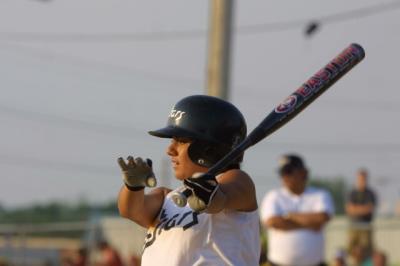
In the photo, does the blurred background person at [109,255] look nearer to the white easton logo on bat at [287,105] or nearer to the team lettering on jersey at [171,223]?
the team lettering on jersey at [171,223]

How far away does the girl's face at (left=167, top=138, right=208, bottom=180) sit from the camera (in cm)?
545

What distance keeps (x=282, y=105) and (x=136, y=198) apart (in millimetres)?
806

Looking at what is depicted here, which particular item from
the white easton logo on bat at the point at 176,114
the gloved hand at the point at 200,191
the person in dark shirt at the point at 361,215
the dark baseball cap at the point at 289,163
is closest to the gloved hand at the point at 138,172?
the gloved hand at the point at 200,191

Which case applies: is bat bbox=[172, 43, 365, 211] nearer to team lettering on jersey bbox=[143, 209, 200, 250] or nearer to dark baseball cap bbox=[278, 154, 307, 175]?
team lettering on jersey bbox=[143, 209, 200, 250]

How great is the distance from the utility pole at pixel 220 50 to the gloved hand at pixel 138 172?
320 inches

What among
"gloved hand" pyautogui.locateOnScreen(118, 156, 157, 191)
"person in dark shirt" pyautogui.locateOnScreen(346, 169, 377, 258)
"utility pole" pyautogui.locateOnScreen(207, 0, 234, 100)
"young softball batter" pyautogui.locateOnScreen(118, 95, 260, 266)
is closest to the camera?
"gloved hand" pyautogui.locateOnScreen(118, 156, 157, 191)

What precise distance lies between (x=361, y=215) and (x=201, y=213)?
10.3 metres

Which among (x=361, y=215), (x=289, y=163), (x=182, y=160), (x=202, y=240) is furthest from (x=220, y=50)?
(x=202, y=240)

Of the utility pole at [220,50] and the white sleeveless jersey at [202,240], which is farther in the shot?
the utility pole at [220,50]

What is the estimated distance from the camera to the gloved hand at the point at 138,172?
506 centimetres

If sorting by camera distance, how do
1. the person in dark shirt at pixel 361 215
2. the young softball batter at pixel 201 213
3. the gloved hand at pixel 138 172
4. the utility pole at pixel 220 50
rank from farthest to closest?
the person in dark shirt at pixel 361 215
the utility pole at pixel 220 50
the young softball batter at pixel 201 213
the gloved hand at pixel 138 172

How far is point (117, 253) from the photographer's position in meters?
17.2

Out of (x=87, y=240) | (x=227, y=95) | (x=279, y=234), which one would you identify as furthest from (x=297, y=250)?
(x=87, y=240)

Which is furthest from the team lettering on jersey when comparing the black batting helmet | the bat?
the black batting helmet
